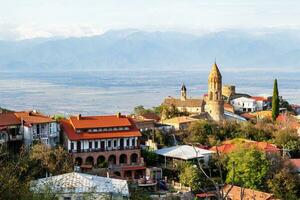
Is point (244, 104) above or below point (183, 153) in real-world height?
above

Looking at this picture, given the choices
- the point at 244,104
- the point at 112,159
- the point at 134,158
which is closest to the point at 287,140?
the point at 134,158

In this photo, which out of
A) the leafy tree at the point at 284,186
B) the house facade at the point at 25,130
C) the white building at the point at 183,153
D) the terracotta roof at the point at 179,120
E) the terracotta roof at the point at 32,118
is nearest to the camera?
the leafy tree at the point at 284,186

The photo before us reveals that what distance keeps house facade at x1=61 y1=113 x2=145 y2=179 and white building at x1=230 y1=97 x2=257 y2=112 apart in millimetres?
41004

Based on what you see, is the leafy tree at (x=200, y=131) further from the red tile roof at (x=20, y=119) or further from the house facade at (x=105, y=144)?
the red tile roof at (x=20, y=119)

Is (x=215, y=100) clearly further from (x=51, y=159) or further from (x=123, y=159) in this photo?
A: (x=51, y=159)

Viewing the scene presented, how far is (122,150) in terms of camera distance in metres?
41.6

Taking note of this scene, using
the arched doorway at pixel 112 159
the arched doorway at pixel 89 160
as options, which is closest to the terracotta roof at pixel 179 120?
the arched doorway at pixel 112 159

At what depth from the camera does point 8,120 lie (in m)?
39.8

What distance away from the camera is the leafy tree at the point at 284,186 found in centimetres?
3532

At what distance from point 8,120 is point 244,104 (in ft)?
161

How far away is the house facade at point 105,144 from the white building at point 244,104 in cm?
4100

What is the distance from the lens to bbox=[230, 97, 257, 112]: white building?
270 feet

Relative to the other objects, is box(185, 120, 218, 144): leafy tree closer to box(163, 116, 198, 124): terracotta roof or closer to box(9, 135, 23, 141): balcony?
box(163, 116, 198, 124): terracotta roof

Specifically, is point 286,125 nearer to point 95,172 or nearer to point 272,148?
point 272,148
